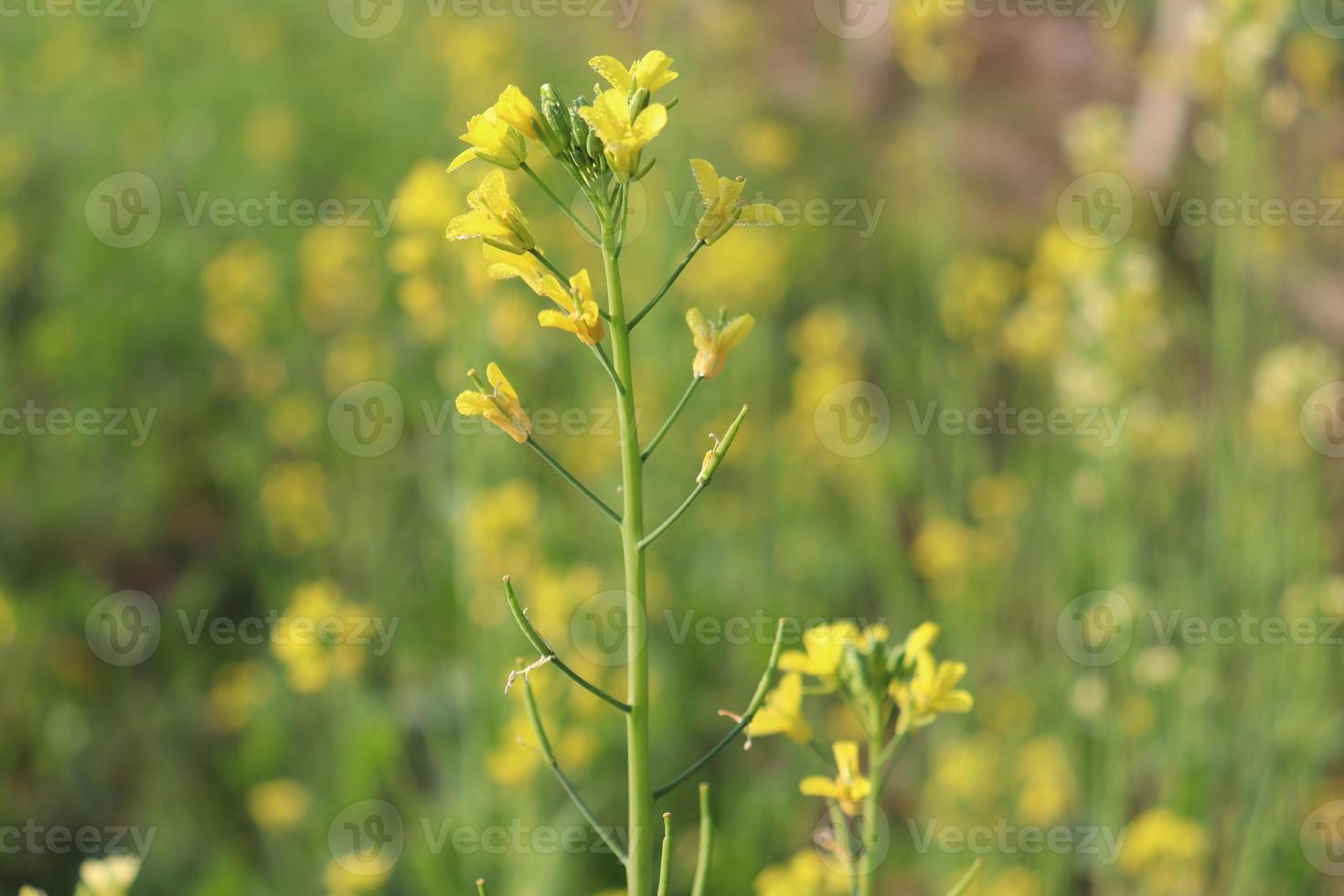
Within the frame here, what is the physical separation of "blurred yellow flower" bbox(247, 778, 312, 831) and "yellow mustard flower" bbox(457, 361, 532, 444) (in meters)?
2.00

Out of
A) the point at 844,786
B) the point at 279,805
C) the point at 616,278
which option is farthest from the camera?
the point at 279,805

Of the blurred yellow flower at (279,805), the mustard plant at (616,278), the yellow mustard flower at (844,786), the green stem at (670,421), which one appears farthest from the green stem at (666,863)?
the blurred yellow flower at (279,805)

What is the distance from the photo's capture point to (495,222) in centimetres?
108

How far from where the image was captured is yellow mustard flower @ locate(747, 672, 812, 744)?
1.29 meters

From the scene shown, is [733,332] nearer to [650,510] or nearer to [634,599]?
[634,599]

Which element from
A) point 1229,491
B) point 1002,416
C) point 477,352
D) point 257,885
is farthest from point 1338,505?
point 257,885

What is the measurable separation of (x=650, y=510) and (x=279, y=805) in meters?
1.68

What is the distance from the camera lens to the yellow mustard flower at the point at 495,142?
1.09 meters

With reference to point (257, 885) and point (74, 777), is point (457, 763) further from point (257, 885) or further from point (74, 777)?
point (74, 777)

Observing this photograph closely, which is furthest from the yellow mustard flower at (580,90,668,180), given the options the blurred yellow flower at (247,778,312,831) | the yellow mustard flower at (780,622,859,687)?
the blurred yellow flower at (247,778,312,831)

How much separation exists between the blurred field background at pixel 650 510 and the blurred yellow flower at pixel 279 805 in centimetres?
2

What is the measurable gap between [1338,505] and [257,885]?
498cm

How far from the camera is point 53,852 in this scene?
2783 millimetres

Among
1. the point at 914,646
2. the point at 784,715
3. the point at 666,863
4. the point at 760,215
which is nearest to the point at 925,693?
the point at 914,646
